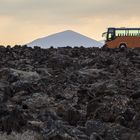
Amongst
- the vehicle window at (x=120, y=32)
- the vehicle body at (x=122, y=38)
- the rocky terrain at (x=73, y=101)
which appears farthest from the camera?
the vehicle window at (x=120, y=32)

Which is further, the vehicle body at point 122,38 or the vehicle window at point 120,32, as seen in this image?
the vehicle window at point 120,32

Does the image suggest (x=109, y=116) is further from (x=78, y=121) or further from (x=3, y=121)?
(x=3, y=121)

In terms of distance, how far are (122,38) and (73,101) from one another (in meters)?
48.9

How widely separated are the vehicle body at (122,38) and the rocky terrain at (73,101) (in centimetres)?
3555

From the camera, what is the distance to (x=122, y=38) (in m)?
66.2

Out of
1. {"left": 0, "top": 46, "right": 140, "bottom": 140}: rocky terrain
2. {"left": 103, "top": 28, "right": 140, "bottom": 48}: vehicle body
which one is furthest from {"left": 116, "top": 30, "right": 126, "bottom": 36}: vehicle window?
{"left": 0, "top": 46, "right": 140, "bottom": 140}: rocky terrain

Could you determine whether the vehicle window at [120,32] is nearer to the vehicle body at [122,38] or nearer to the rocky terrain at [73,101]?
the vehicle body at [122,38]

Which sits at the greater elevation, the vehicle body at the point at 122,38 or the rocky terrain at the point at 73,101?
the vehicle body at the point at 122,38

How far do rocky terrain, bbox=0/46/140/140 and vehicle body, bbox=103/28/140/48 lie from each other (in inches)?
1399

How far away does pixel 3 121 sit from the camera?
46.5 feet

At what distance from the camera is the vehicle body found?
2566 inches

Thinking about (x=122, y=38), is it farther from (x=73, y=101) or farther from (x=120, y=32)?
(x=73, y=101)

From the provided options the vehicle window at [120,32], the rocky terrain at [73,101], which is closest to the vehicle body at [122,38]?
the vehicle window at [120,32]

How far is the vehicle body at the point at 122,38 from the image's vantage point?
6519cm
